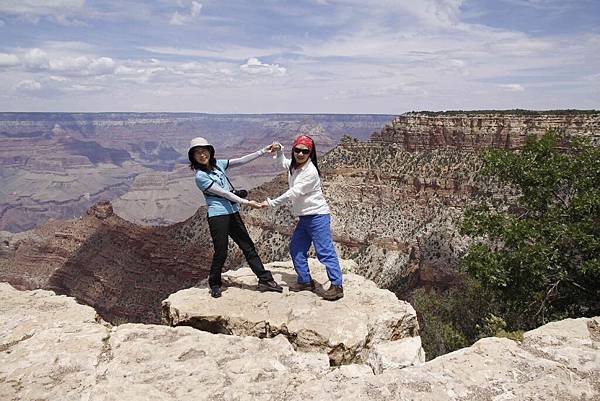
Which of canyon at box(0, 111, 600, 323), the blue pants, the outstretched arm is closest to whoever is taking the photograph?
the outstretched arm

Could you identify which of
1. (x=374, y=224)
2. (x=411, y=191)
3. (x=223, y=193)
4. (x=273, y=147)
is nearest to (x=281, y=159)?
(x=273, y=147)

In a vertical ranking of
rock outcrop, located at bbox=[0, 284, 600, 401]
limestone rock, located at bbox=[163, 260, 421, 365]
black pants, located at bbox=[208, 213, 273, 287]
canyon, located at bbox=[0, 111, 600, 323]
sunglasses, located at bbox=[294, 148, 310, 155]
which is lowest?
canyon, located at bbox=[0, 111, 600, 323]

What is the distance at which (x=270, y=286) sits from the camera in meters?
7.63

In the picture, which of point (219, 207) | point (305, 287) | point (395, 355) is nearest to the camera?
point (395, 355)

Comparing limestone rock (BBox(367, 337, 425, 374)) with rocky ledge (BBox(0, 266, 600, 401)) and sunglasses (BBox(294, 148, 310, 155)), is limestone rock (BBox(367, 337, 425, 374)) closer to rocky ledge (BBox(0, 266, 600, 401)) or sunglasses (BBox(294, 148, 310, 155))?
rocky ledge (BBox(0, 266, 600, 401))

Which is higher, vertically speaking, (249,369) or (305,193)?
(305,193)

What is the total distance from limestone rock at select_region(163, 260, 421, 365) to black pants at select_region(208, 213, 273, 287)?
0.34 meters

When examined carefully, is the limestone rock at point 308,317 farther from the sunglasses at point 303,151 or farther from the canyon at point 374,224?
the canyon at point 374,224

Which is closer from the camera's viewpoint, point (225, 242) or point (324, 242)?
point (324, 242)

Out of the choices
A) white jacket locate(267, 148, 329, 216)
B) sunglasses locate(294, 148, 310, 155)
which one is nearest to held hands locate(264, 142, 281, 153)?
white jacket locate(267, 148, 329, 216)

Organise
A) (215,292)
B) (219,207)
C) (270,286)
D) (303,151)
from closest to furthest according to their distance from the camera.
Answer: (303,151)
(219,207)
(215,292)
(270,286)

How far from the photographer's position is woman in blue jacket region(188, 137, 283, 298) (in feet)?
23.0

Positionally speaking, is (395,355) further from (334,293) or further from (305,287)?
(305,287)

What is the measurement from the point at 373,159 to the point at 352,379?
162ft
